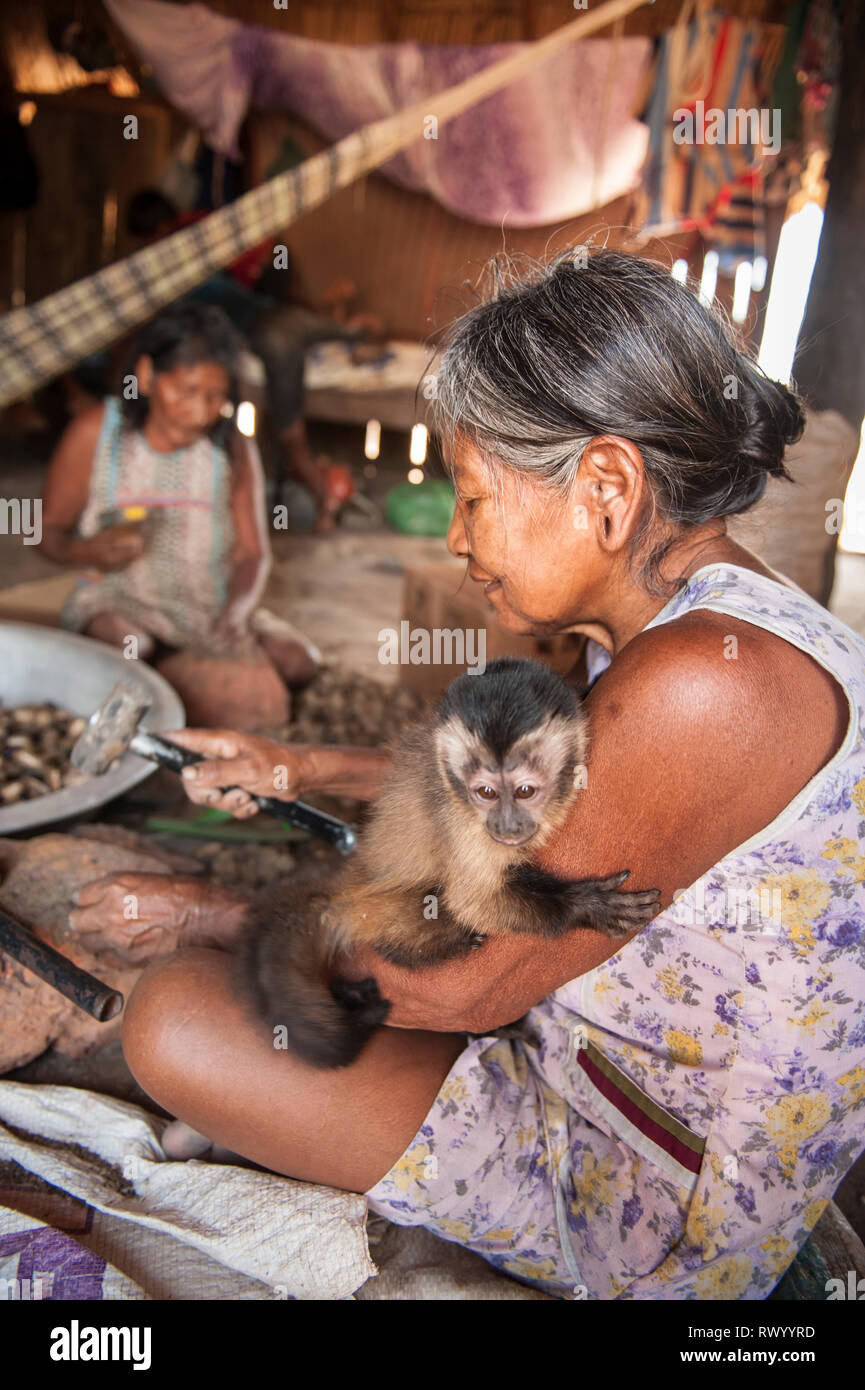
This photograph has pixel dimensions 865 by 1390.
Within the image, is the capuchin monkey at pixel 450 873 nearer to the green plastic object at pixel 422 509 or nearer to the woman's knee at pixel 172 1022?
the woman's knee at pixel 172 1022

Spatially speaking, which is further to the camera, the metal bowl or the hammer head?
the metal bowl

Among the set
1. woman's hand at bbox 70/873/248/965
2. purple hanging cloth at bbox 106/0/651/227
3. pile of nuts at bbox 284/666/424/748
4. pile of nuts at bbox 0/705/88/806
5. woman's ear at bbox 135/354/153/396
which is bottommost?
pile of nuts at bbox 284/666/424/748

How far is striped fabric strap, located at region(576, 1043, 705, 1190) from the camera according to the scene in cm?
144

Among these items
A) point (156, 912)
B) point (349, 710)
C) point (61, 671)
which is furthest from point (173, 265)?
point (156, 912)

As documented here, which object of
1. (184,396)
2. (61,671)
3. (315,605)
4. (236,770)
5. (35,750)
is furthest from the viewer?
(315,605)

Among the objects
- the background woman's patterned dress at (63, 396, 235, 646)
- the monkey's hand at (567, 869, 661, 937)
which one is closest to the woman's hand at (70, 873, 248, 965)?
the monkey's hand at (567, 869, 661, 937)

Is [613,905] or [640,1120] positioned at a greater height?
[613,905]

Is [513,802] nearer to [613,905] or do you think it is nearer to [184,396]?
[613,905]

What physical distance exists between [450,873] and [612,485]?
0.68m

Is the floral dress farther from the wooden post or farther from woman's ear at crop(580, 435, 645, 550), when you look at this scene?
the wooden post

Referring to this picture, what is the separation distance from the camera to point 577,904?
1382 millimetres

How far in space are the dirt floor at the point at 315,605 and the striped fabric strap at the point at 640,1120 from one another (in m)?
Result: 0.80

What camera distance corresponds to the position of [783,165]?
253 inches

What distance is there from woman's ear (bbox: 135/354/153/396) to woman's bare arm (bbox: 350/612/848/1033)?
2.94 metres
